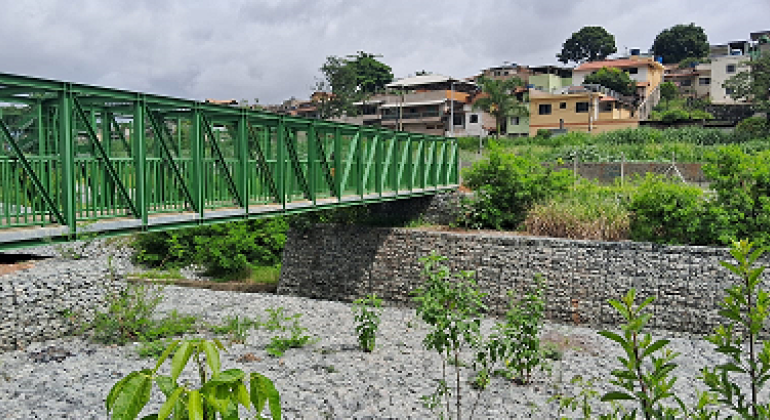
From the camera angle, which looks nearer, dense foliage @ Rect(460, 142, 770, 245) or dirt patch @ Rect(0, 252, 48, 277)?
dirt patch @ Rect(0, 252, 48, 277)

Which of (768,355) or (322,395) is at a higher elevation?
(768,355)

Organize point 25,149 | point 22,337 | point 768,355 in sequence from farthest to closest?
1. point 22,337
2. point 25,149
3. point 768,355

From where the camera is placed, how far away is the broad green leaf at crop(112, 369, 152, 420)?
179cm

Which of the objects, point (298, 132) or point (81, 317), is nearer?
point (81, 317)

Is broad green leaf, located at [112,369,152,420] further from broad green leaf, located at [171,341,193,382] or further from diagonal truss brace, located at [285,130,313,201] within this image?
diagonal truss brace, located at [285,130,313,201]

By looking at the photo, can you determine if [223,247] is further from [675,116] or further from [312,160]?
[675,116]

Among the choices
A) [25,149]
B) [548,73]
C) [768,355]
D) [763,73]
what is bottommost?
[768,355]

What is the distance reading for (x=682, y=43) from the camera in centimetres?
8788

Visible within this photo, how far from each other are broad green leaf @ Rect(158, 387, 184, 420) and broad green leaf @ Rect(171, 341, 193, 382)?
0.05 metres

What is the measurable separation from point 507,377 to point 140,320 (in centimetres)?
A: 709

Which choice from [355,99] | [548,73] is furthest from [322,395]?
[548,73]

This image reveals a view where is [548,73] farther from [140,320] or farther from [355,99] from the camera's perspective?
[140,320]

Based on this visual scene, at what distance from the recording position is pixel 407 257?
1784cm

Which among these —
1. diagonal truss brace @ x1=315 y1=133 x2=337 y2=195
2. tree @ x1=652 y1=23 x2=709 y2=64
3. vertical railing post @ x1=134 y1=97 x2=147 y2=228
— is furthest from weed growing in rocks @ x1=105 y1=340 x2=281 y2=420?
tree @ x1=652 y1=23 x2=709 y2=64
